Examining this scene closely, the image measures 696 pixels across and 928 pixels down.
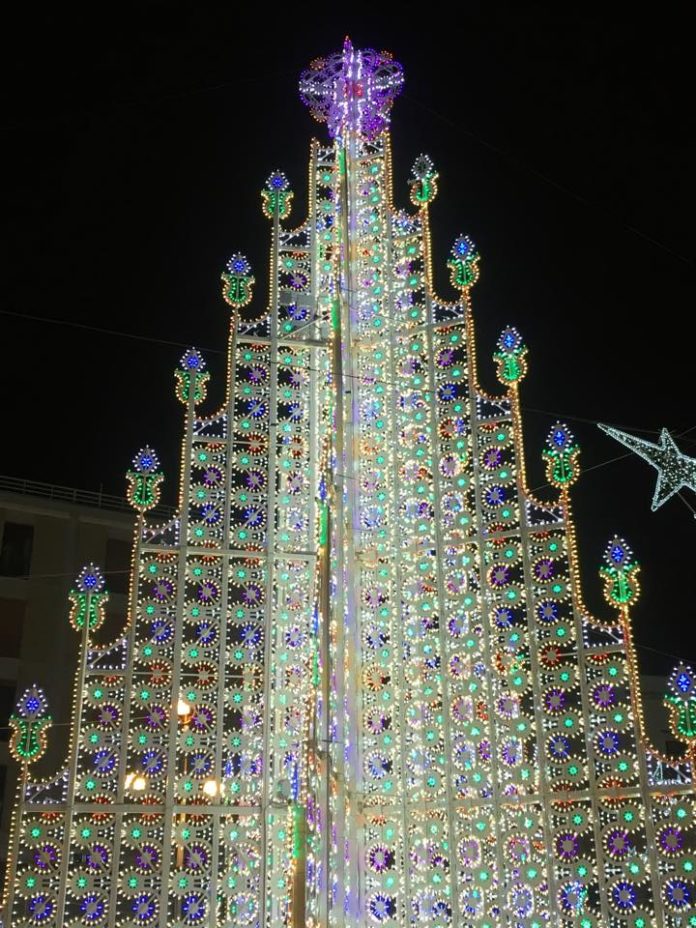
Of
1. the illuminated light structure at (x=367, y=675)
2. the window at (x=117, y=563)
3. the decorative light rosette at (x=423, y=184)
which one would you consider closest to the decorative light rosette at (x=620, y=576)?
the illuminated light structure at (x=367, y=675)

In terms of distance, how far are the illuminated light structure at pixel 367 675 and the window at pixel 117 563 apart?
7.85 meters

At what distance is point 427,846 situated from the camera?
20.6 feet

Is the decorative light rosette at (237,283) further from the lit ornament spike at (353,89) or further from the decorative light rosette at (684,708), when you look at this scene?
the decorative light rosette at (684,708)

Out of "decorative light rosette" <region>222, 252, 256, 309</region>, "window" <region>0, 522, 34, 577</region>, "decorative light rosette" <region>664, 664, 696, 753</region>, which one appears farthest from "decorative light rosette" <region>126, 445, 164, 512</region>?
"window" <region>0, 522, 34, 577</region>

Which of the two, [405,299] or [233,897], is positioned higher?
[405,299]

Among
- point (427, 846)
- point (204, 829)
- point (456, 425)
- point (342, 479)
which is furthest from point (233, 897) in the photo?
point (456, 425)

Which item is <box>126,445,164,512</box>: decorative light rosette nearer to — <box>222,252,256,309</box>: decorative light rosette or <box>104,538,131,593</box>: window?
<box>222,252,256,309</box>: decorative light rosette

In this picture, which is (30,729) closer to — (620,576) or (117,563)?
(620,576)

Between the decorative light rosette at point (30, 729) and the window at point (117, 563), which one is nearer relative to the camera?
the decorative light rosette at point (30, 729)

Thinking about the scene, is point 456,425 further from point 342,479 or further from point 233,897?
point 233,897

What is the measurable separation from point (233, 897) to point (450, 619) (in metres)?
2.14

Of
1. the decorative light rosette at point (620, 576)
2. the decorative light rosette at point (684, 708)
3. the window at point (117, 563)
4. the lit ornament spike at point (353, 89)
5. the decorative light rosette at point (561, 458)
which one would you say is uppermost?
the lit ornament spike at point (353, 89)

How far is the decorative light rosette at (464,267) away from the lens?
7.32m

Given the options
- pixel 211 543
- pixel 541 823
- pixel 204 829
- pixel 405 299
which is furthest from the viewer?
pixel 405 299
